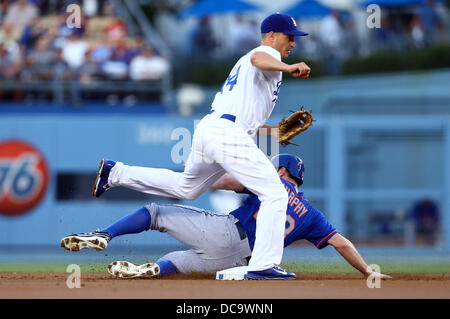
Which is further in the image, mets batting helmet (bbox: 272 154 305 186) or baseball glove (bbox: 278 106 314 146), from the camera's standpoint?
baseball glove (bbox: 278 106 314 146)

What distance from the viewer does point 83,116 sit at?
15305 mm

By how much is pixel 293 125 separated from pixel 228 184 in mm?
768

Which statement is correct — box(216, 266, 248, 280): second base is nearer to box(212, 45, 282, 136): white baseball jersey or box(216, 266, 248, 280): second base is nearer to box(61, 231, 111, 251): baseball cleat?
box(61, 231, 111, 251): baseball cleat

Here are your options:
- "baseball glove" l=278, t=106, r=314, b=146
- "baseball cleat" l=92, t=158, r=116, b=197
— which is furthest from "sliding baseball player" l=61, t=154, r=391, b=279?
"baseball glove" l=278, t=106, r=314, b=146

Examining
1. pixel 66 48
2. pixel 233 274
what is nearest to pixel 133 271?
pixel 233 274

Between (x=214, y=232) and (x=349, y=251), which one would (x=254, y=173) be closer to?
(x=214, y=232)

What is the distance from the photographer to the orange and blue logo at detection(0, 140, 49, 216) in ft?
48.3

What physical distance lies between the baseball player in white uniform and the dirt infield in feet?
1.12

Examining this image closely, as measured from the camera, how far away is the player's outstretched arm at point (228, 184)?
6.56 m

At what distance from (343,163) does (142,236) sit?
4.53 metres

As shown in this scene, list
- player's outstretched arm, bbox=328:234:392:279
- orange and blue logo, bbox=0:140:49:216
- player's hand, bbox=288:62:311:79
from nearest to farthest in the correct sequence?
player's hand, bbox=288:62:311:79 < player's outstretched arm, bbox=328:234:392:279 < orange and blue logo, bbox=0:140:49:216

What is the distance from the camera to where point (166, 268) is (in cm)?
638
